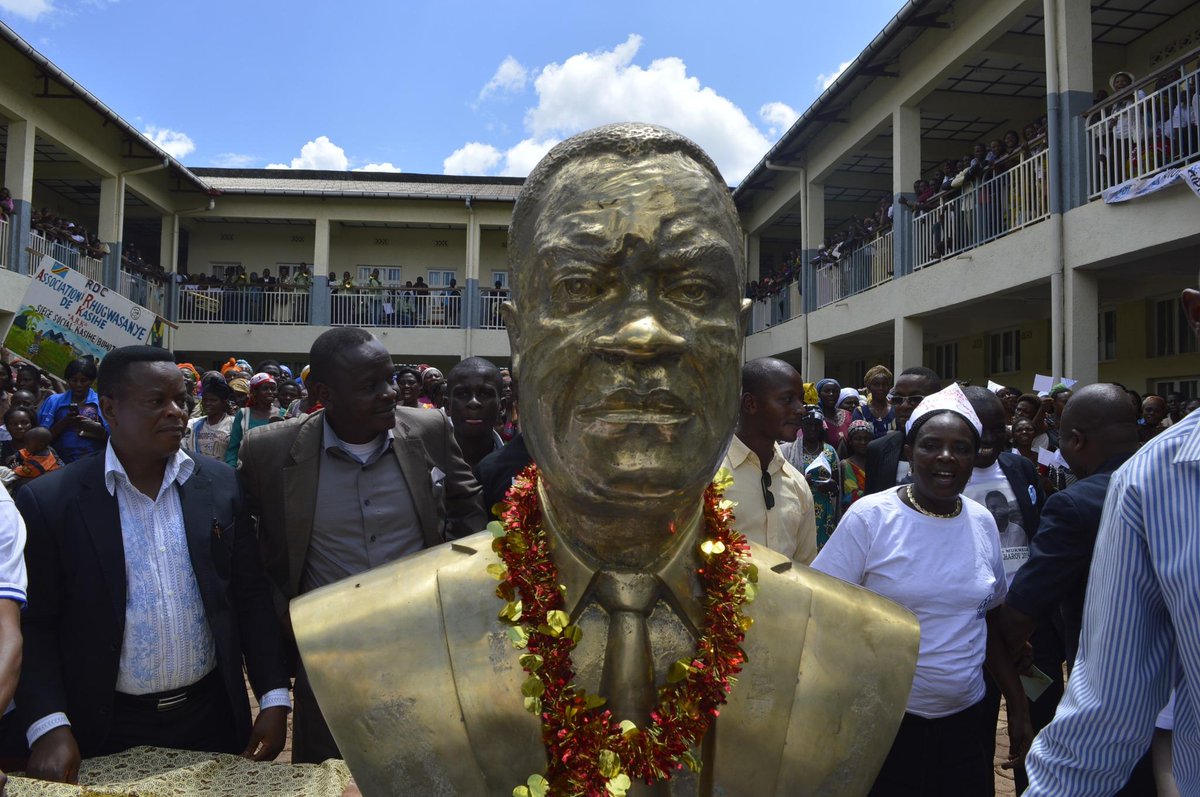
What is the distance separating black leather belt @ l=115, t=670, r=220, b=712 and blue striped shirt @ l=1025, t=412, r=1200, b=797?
240 centimetres

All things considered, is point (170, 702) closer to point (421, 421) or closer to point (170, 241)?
point (421, 421)

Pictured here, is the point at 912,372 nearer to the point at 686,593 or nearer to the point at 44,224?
the point at 686,593

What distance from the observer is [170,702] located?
279 centimetres

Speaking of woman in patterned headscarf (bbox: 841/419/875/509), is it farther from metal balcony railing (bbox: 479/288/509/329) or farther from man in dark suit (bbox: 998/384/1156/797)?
metal balcony railing (bbox: 479/288/509/329)

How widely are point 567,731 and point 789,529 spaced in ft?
8.02

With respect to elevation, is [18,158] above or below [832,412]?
above

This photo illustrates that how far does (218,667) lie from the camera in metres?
2.90

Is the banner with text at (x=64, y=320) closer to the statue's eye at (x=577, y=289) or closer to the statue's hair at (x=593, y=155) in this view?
the statue's hair at (x=593, y=155)

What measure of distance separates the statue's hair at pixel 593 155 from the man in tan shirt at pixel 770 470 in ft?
7.26

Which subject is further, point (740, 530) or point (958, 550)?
point (740, 530)

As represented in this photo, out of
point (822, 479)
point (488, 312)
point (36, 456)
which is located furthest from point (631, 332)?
point (488, 312)

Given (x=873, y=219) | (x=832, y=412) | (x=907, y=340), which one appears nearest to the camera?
(x=832, y=412)

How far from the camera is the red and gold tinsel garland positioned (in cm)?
148

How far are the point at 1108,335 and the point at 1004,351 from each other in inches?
105
